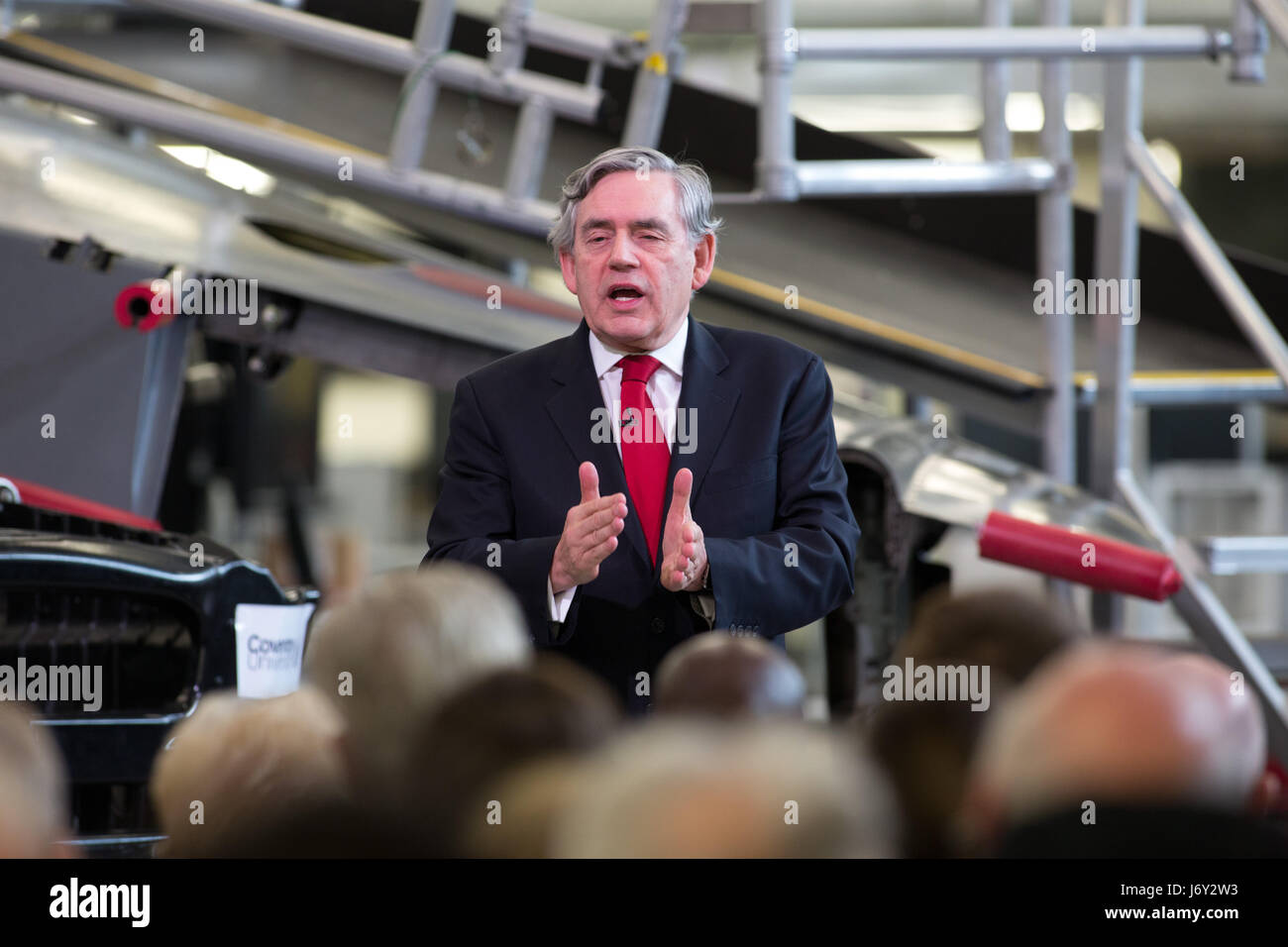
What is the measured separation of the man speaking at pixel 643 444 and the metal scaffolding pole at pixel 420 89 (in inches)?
35.0

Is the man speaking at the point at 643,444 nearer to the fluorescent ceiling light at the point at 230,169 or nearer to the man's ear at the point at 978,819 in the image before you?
the man's ear at the point at 978,819

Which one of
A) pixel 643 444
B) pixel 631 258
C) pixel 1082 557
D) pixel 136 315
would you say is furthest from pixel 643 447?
pixel 136 315

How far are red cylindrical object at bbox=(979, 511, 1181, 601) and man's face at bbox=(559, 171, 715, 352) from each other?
0.42m

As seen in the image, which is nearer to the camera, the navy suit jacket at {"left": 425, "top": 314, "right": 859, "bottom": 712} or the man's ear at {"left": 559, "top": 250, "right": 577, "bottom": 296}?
the navy suit jacket at {"left": 425, "top": 314, "right": 859, "bottom": 712}

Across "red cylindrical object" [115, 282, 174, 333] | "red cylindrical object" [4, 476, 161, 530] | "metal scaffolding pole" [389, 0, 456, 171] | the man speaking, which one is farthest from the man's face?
"metal scaffolding pole" [389, 0, 456, 171]

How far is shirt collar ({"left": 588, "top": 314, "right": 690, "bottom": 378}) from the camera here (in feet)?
4.23

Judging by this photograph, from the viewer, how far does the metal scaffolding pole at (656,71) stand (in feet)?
6.74

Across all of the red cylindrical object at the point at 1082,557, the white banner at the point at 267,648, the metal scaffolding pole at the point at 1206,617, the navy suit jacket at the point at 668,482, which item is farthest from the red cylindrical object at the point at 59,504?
the metal scaffolding pole at the point at 1206,617

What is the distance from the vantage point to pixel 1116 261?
226cm

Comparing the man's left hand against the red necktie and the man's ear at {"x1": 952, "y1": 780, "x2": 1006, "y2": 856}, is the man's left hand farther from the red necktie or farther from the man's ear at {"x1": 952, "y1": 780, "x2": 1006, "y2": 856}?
the man's ear at {"x1": 952, "y1": 780, "x2": 1006, "y2": 856}

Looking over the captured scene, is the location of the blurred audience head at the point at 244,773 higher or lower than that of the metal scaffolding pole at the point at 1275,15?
lower

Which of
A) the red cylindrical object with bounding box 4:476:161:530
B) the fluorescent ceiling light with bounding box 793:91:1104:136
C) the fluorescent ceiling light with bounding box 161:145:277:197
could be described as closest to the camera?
the red cylindrical object with bounding box 4:476:161:530
